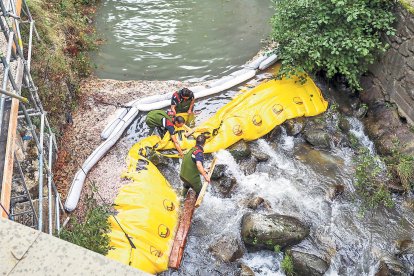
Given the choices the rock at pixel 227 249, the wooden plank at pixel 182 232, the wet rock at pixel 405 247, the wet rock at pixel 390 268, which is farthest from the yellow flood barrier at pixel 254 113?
the wet rock at pixel 390 268

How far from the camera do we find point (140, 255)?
596 centimetres

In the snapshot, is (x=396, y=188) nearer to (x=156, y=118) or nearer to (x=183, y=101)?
(x=183, y=101)

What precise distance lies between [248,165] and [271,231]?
1.97 m

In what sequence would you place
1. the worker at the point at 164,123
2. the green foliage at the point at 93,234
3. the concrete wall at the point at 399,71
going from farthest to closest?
the concrete wall at the point at 399,71
the worker at the point at 164,123
the green foliage at the point at 93,234

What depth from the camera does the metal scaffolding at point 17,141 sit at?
3.75m

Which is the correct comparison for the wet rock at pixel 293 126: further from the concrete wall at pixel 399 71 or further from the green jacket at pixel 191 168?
the green jacket at pixel 191 168

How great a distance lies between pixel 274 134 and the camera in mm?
8836

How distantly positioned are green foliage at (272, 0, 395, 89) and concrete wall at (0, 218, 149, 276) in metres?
7.93

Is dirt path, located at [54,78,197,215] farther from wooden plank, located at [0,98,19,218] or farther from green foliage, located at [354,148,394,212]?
green foliage, located at [354,148,394,212]

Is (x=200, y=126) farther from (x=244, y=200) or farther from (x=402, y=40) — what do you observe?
(x=402, y=40)

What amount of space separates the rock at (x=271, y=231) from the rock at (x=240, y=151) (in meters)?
1.74

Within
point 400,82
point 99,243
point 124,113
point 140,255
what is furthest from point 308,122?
point 99,243

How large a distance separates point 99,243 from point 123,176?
2191 millimetres

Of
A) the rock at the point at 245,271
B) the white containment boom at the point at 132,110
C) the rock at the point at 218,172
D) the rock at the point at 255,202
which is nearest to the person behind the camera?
the rock at the point at 245,271
